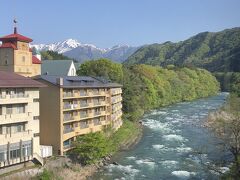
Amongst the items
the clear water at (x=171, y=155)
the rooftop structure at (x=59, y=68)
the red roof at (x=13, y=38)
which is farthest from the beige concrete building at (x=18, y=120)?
the rooftop structure at (x=59, y=68)

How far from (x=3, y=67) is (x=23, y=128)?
16.8 m

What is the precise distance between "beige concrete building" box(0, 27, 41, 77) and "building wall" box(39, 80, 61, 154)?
9433 millimetres

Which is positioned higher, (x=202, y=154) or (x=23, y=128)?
(x=23, y=128)

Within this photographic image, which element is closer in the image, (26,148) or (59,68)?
(26,148)

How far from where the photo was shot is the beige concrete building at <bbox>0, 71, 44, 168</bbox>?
97.5 ft

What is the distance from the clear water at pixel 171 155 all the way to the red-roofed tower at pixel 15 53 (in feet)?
56.1

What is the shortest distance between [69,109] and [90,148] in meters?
4.83

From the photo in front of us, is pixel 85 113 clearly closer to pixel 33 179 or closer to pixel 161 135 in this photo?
pixel 33 179

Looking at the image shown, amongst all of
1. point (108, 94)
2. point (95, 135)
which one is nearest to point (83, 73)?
point (108, 94)

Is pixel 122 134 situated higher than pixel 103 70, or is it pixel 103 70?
pixel 103 70

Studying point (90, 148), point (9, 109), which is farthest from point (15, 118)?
point (90, 148)

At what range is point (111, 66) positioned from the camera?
203ft

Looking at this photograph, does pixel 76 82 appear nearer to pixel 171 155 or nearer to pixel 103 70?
pixel 171 155

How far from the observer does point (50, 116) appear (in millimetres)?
37312
